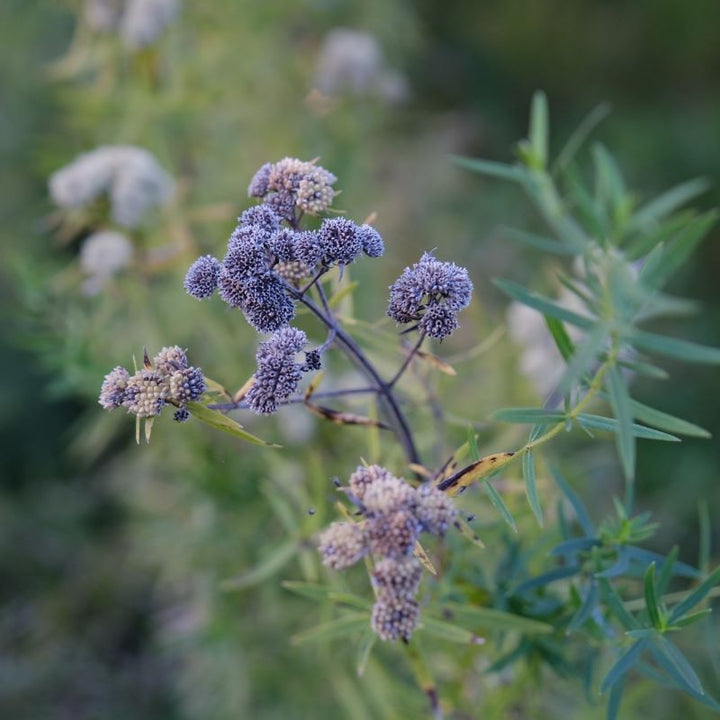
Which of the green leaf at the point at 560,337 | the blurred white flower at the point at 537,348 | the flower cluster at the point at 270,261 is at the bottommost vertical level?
the green leaf at the point at 560,337

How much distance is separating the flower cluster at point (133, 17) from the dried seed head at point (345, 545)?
3.42 feet

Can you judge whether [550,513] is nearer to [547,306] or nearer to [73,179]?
[547,306]

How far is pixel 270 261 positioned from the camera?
0.47 m

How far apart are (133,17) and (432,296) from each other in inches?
38.7

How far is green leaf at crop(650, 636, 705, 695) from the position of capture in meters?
0.52

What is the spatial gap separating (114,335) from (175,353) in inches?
34.9

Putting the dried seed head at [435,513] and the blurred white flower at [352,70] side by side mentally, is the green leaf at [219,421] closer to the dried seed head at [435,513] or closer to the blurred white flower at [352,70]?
the dried seed head at [435,513]

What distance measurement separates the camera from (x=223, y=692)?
53.9 inches

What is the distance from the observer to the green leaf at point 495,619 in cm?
62

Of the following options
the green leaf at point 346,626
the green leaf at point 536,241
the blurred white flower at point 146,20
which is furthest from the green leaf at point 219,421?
the blurred white flower at point 146,20

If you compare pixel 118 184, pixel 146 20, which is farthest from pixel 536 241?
pixel 146 20

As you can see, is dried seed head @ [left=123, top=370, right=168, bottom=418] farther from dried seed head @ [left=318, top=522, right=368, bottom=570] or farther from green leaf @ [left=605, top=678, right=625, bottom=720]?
green leaf @ [left=605, top=678, right=625, bottom=720]

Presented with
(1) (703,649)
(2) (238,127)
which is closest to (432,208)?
(2) (238,127)

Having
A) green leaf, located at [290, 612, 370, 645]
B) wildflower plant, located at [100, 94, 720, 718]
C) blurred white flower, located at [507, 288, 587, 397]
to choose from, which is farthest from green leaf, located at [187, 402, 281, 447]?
blurred white flower, located at [507, 288, 587, 397]
